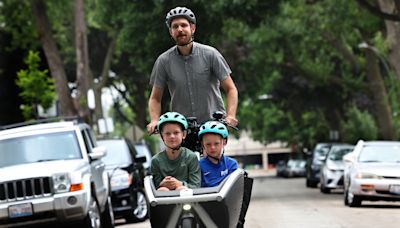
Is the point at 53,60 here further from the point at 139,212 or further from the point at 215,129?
the point at 215,129

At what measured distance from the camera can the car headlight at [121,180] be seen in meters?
19.8

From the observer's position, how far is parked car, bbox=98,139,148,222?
64.6 feet

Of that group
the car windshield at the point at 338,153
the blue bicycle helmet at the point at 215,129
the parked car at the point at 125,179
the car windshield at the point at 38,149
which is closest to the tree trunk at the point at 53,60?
the car windshield at the point at 338,153

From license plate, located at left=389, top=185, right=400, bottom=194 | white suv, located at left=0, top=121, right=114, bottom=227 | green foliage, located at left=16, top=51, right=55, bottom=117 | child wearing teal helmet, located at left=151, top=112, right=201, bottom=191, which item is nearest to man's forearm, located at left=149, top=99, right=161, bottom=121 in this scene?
child wearing teal helmet, located at left=151, top=112, right=201, bottom=191

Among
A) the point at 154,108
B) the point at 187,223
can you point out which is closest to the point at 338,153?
the point at 154,108

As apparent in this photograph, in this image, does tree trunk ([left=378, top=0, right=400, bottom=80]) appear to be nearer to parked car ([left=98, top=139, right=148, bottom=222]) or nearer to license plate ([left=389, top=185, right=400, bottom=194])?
license plate ([left=389, top=185, right=400, bottom=194])

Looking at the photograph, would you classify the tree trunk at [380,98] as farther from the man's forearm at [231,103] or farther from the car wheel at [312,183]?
the man's forearm at [231,103]

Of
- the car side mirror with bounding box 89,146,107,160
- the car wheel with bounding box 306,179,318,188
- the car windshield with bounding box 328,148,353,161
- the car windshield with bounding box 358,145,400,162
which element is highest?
A: the car side mirror with bounding box 89,146,107,160

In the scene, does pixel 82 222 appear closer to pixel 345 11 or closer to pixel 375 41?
pixel 345 11

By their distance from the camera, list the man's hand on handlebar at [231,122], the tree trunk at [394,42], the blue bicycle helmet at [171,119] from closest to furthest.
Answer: the blue bicycle helmet at [171,119] < the man's hand on handlebar at [231,122] < the tree trunk at [394,42]

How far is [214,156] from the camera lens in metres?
8.12

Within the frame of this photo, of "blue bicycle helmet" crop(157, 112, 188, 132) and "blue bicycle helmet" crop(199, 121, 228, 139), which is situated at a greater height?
"blue bicycle helmet" crop(157, 112, 188, 132)

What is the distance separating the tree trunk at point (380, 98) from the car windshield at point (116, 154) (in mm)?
20583

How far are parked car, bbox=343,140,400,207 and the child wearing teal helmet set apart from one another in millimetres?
13409
